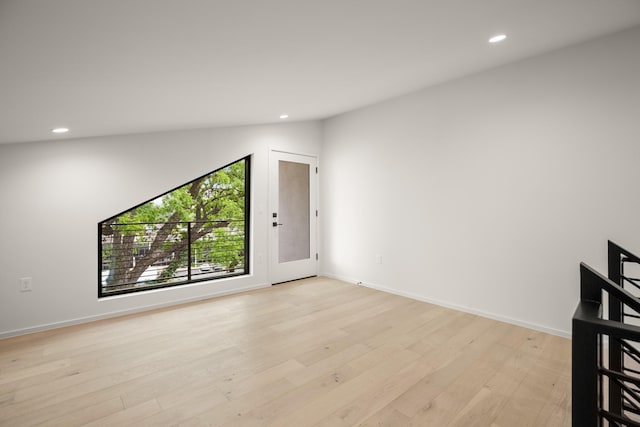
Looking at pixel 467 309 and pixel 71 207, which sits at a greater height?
pixel 71 207

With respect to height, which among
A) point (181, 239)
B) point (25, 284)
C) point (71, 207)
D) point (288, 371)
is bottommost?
point (288, 371)

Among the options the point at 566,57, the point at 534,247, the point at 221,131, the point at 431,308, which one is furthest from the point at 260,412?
the point at 566,57

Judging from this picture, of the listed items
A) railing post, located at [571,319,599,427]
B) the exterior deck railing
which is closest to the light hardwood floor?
the exterior deck railing

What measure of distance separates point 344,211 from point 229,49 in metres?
3.26

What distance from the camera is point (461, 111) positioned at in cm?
358

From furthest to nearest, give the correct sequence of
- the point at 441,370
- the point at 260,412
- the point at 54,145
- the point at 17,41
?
the point at 54,145, the point at 441,370, the point at 260,412, the point at 17,41

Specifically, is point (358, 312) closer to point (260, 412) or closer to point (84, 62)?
point (260, 412)

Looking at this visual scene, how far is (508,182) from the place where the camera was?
3230mm

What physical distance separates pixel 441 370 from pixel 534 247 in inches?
63.9

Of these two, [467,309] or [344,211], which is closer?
[467,309]

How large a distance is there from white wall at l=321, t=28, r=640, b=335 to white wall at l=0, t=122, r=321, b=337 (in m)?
2.46

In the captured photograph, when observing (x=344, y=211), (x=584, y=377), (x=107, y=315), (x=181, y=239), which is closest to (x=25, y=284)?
(x=107, y=315)

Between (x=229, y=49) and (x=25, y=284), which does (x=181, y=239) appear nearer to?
(x=25, y=284)

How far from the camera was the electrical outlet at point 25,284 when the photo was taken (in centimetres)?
298
